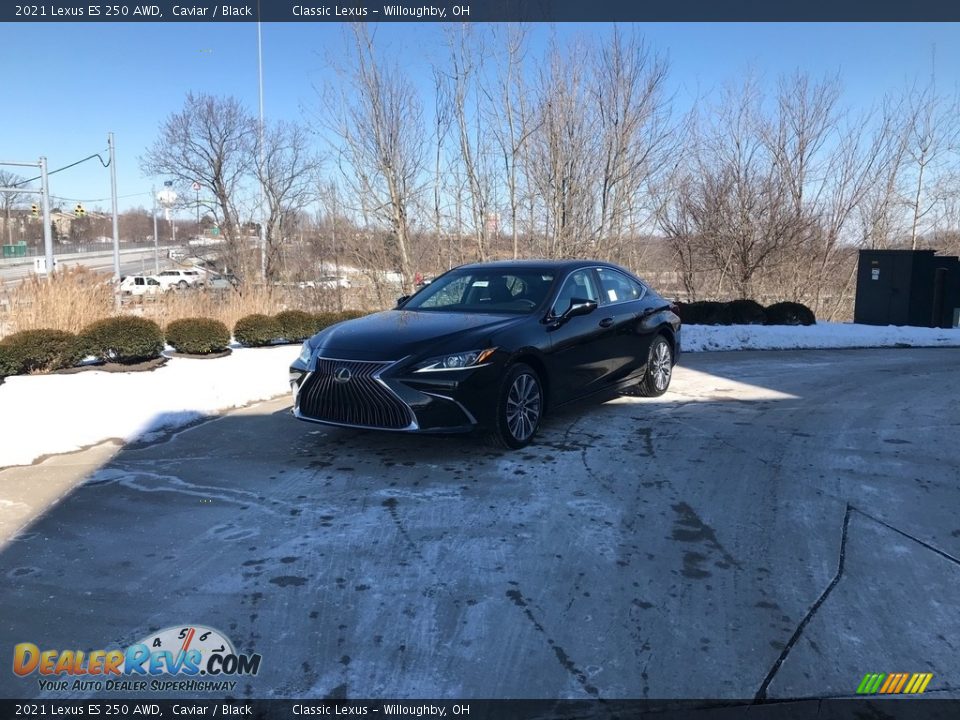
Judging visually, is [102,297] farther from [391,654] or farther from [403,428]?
[391,654]

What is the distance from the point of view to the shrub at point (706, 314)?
1477cm

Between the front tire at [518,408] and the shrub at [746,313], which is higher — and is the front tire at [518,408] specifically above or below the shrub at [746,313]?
below

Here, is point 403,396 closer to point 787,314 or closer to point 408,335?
point 408,335

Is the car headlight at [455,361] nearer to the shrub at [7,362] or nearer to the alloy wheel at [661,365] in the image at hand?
the alloy wheel at [661,365]

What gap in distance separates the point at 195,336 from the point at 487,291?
522 cm

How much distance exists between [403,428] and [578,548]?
6.12 ft

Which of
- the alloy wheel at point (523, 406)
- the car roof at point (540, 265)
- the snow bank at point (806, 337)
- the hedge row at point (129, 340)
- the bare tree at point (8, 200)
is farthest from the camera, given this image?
the bare tree at point (8, 200)

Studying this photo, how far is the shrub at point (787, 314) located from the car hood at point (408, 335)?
1056 cm

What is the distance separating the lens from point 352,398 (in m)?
5.52

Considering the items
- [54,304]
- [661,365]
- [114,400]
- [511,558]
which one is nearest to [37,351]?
[54,304]

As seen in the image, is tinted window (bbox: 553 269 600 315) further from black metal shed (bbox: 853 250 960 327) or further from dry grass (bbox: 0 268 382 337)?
black metal shed (bbox: 853 250 960 327)

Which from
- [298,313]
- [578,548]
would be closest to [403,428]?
[578,548]

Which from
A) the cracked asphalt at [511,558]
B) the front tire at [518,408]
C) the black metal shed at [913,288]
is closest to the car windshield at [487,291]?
the front tire at [518,408]

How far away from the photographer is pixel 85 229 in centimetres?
9444
